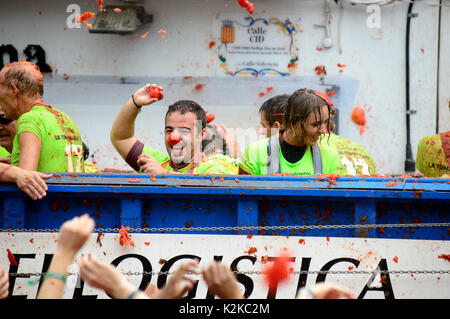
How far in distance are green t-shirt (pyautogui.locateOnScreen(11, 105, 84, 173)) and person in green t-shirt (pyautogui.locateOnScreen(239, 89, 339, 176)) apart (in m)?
1.21

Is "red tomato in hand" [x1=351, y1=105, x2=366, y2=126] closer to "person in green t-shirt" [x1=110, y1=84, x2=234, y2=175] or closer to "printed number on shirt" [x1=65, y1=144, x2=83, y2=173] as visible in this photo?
"person in green t-shirt" [x1=110, y1=84, x2=234, y2=175]

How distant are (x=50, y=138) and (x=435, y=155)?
298 centimetres

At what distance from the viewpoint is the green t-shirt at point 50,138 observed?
12.0ft

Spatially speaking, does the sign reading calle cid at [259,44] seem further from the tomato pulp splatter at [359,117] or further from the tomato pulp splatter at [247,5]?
the tomato pulp splatter at [359,117]

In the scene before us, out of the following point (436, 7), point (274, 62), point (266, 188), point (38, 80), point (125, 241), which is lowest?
point (125, 241)

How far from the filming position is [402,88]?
6211 millimetres

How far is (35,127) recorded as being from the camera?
362 cm

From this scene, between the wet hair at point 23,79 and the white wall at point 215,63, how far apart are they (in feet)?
7.45

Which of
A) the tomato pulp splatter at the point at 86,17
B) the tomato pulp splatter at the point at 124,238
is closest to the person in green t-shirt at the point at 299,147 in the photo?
the tomato pulp splatter at the point at 124,238

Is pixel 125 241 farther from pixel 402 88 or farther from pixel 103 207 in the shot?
pixel 402 88

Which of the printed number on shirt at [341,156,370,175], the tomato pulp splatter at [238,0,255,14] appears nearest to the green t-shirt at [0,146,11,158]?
the tomato pulp splatter at [238,0,255,14]

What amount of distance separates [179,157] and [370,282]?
159 centimetres

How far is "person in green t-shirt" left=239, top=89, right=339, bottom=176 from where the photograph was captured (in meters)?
3.70
